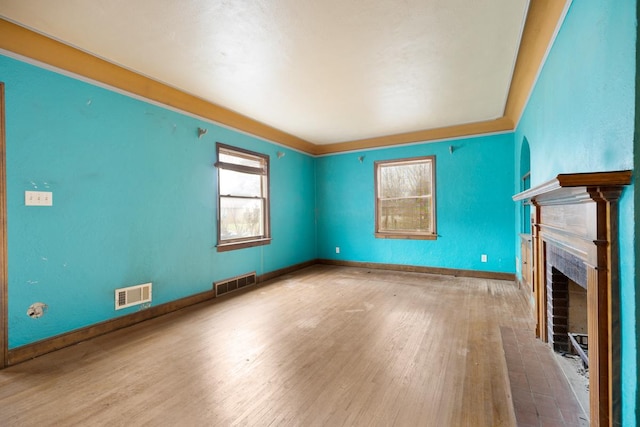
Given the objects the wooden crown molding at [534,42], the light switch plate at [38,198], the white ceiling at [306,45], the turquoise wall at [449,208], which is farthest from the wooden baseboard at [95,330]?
the wooden crown molding at [534,42]

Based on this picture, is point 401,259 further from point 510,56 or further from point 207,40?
point 207,40

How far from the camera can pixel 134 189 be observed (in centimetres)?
316

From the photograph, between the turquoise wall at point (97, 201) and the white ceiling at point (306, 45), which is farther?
the turquoise wall at point (97, 201)

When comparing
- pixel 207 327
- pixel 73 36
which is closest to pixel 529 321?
pixel 207 327

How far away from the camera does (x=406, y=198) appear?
224 inches

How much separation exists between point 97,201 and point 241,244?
2.04 m

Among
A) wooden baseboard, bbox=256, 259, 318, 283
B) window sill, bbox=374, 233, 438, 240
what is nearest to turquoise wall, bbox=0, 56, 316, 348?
wooden baseboard, bbox=256, 259, 318, 283

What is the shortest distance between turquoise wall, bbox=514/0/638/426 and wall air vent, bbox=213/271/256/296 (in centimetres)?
403

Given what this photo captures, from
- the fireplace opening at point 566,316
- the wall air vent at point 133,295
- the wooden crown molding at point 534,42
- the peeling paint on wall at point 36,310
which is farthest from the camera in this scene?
the wall air vent at point 133,295

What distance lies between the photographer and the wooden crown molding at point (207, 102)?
2243mm

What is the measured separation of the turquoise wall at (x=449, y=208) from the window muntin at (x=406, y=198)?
117mm

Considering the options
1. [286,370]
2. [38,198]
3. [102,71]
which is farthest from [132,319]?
[102,71]

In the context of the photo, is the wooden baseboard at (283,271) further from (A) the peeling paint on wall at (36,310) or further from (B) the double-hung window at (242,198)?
(A) the peeling paint on wall at (36,310)

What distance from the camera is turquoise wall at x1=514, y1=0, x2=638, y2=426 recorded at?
3.62ft
